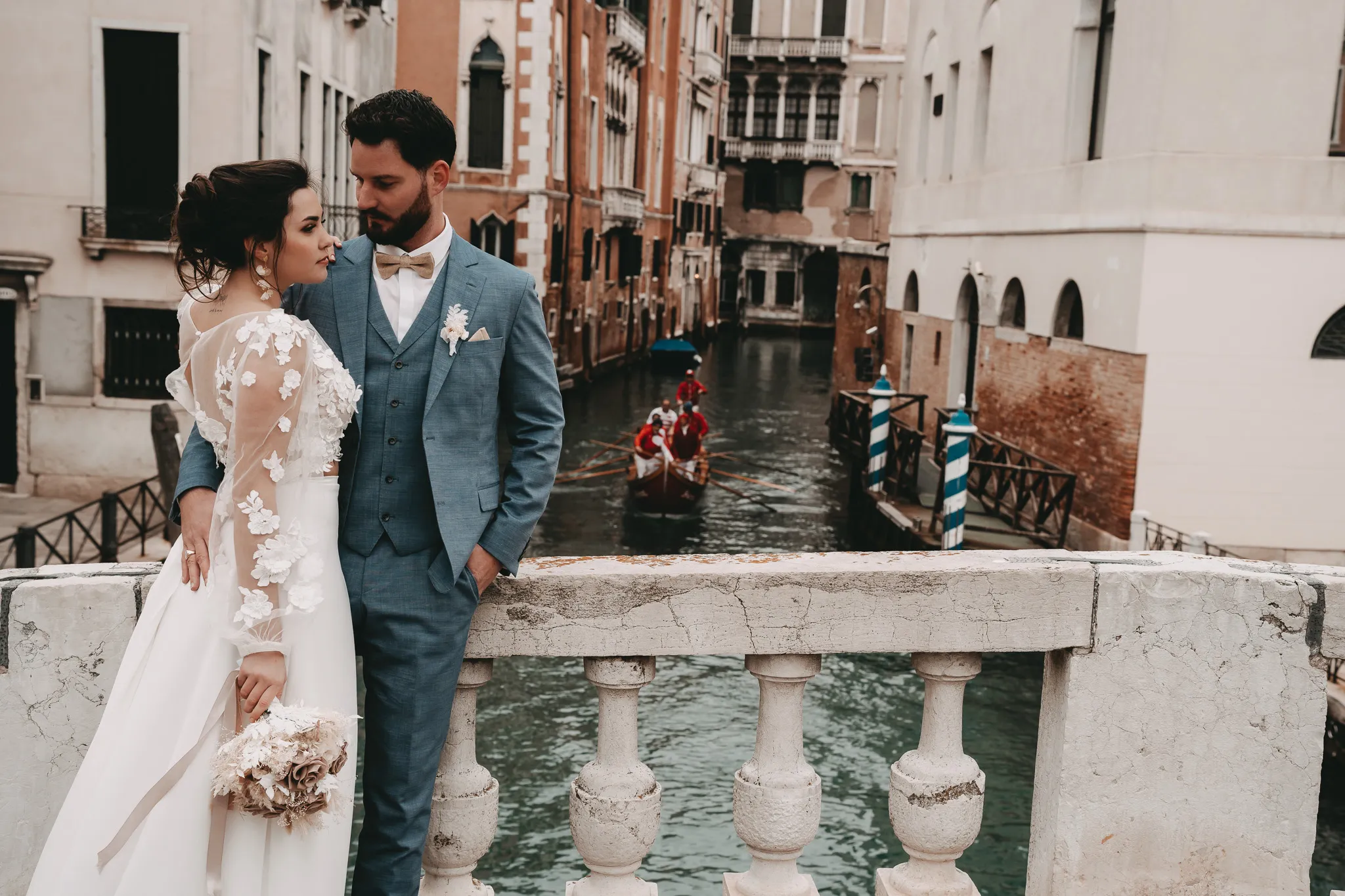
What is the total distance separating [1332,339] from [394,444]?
1142 cm

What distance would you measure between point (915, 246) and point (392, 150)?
1876cm

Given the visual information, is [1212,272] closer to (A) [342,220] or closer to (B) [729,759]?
(B) [729,759]

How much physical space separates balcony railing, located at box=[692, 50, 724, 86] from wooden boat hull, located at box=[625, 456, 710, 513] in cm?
2642

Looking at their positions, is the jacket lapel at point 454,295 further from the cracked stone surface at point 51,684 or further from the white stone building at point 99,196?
the white stone building at point 99,196

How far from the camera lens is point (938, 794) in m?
2.54

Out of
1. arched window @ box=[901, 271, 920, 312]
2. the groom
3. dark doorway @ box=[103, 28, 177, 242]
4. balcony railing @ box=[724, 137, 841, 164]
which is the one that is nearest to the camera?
the groom

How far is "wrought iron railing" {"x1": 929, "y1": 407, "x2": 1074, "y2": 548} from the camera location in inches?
506

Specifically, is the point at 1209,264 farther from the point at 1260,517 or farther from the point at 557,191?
the point at 557,191

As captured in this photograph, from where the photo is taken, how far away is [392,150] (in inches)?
92.3

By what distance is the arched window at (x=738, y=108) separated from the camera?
161 ft

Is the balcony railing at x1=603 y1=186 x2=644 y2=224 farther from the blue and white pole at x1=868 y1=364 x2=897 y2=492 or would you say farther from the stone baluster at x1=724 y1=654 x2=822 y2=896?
the stone baluster at x1=724 y1=654 x2=822 y2=896

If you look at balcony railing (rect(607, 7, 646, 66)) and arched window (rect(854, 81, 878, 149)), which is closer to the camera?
balcony railing (rect(607, 7, 646, 66))

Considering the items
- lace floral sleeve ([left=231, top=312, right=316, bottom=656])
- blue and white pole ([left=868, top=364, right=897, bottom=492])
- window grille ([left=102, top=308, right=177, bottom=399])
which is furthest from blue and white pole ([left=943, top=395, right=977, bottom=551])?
lace floral sleeve ([left=231, top=312, right=316, bottom=656])

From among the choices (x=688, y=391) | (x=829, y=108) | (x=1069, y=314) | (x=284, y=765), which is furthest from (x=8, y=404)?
(x=829, y=108)
